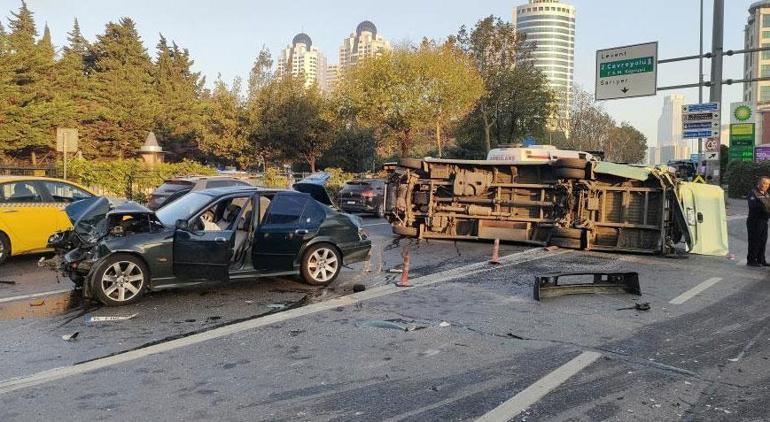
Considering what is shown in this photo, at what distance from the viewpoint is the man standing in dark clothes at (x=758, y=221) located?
10562 mm

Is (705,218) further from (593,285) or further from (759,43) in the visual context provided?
(759,43)

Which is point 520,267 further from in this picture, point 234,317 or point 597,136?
point 597,136

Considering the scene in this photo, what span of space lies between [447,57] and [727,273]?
100ft

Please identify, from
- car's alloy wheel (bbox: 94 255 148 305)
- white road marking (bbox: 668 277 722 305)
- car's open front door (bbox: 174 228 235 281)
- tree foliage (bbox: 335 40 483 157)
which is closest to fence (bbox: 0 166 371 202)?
car's open front door (bbox: 174 228 235 281)

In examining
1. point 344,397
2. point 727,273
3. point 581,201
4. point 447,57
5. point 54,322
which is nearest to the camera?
point 344,397

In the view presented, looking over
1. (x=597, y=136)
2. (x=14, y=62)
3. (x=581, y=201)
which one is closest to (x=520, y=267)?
(x=581, y=201)

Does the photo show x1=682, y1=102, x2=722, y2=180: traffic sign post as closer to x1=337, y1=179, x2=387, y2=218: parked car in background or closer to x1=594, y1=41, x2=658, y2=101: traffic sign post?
x1=594, y1=41, x2=658, y2=101: traffic sign post

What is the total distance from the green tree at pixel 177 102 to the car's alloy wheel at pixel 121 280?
1484 inches

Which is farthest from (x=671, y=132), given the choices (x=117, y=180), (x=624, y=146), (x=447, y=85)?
(x=117, y=180)

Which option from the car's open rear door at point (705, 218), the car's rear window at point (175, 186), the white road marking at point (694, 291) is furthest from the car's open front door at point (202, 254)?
the car's rear window at point (175, 186)

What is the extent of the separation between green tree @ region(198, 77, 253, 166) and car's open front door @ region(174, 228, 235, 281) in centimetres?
3153

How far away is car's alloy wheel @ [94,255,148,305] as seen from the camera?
7293 mm

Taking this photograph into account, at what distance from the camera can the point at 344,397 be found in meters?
4.55

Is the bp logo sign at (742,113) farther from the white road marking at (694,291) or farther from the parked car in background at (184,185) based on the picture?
the parked car in background at (184,185)
